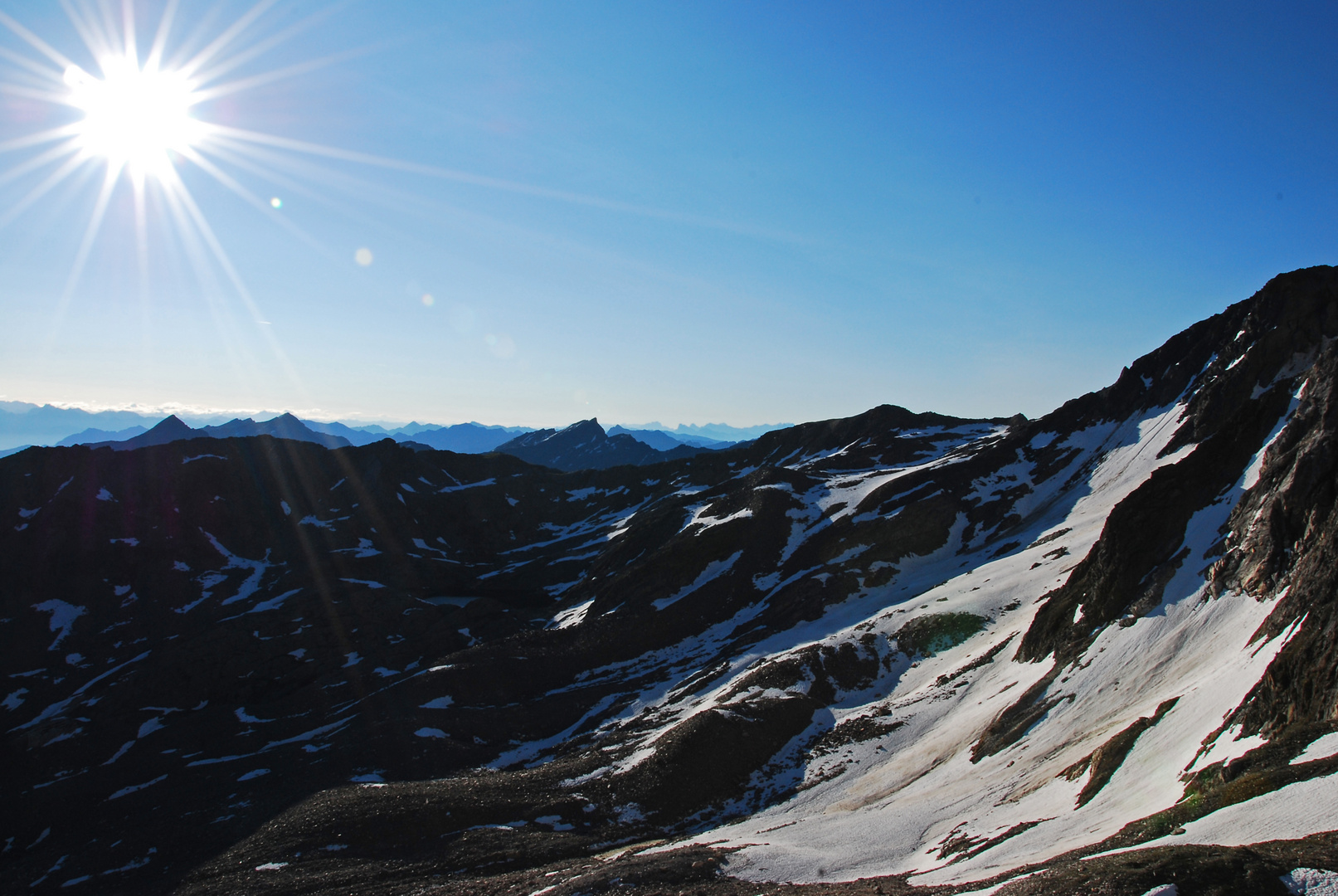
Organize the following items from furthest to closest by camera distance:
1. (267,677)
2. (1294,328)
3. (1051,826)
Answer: (267,677), (1294,328), (1051,826)

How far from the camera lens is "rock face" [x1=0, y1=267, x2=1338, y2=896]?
28.9 meters

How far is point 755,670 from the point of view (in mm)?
66188

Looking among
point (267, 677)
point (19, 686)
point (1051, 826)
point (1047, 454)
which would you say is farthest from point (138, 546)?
point (1047, 454)

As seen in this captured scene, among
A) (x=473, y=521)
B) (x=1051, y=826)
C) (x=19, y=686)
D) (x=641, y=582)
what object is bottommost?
(x=1051, y=826)

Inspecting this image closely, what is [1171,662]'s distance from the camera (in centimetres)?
3669

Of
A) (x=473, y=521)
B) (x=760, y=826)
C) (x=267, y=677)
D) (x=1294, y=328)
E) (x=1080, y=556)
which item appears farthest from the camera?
(x=473, y=521)

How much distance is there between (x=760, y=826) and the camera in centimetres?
4256

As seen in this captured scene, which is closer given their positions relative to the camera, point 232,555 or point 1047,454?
point 1047,454

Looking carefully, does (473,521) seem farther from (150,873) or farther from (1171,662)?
(1171,662)

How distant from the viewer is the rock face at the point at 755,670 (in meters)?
28.9

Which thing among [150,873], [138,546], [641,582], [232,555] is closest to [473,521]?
[232,555]

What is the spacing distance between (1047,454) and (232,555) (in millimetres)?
159921

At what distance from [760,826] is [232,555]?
13774 cm

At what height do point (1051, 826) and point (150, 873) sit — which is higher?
point (150, 873)
